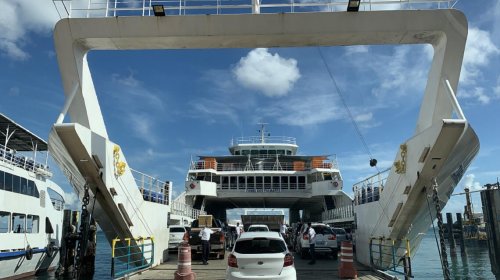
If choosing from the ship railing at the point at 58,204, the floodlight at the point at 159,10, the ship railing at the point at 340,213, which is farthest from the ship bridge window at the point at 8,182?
the ship railing at the point at 340,213

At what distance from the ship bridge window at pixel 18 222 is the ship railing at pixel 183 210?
9462mm

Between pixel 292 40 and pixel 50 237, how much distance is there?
16835 mm

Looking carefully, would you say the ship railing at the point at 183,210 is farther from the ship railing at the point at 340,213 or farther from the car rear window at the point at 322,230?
the car rear window at the point at 322,230

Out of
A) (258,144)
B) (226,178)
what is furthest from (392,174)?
(258,144)

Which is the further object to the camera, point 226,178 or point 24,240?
point 226,178

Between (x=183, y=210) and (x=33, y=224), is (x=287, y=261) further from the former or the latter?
(x=183, y=210)

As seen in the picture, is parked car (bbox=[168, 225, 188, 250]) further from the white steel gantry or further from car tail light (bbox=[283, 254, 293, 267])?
car tail light (bbox=[283, 254, 293, 267])

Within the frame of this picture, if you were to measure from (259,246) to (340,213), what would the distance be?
22.5 meters

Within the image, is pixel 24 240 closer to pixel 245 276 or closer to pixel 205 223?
pixel 205 223

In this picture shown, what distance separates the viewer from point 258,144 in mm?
40719

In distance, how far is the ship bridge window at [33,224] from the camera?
62.5ft

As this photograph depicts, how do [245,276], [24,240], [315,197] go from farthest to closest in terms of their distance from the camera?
[315,197] < [24,240] < [245,276]

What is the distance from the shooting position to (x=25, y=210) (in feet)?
60.2

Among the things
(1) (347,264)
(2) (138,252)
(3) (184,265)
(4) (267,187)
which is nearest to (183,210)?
(4) (267,187)
